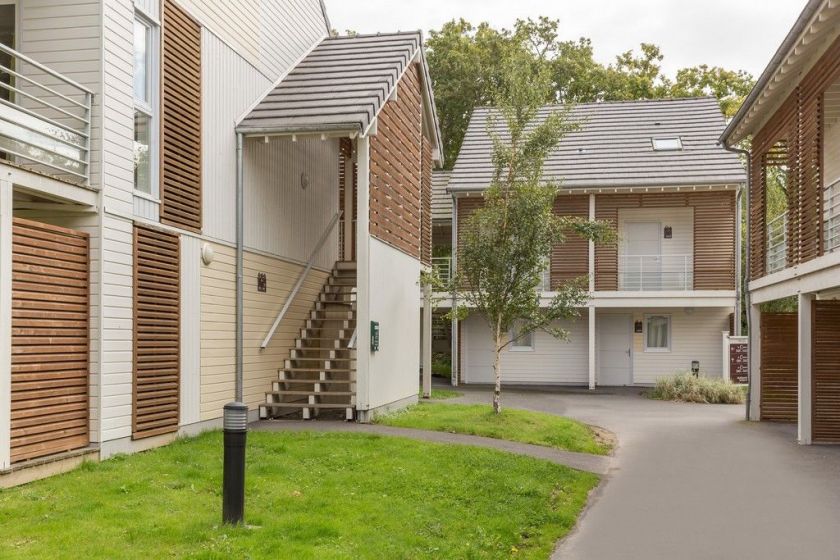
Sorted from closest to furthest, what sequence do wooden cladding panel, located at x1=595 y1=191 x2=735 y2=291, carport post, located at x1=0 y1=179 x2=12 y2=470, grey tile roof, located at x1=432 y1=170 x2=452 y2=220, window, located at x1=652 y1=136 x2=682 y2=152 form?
carport post, located at x1=0 y1=179 x2=12 y2=470 < wooden cladding panel, located at x1=595 y1=191 x2=735 y2=291 < window, located at x1=652 y1=136 x2=682 y2=152 < grey tile roof, located at x1=432 y1=170 x2=452 y2=220

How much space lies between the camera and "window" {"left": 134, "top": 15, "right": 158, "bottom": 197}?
420 inches

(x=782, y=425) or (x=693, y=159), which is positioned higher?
(x=693, y=159)

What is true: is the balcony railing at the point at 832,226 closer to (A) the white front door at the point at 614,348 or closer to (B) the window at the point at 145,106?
(B) the window at the point at 145,106

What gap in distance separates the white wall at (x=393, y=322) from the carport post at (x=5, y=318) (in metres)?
6.26

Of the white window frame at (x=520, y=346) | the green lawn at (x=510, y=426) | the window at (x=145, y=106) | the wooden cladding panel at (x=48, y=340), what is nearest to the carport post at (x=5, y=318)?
the wooden cladding panel at (x=48, y=340)

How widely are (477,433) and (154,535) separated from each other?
708cm

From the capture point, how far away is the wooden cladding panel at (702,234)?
24.3 metres

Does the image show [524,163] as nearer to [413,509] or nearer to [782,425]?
[782,425]

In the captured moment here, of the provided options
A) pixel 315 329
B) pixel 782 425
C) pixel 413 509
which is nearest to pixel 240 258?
pixel 315 329

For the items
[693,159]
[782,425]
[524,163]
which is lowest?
[782,425]

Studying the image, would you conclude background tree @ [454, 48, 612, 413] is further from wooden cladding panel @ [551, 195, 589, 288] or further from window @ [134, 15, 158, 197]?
wooden cladding panel @ [551, 195, 589, 288]

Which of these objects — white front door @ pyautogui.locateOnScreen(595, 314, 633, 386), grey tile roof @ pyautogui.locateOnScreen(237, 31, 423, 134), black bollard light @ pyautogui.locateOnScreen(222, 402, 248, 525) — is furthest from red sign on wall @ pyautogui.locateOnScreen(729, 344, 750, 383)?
black bollard light @ pyautogui.locateOnScreen(222, 402, 248, 525)

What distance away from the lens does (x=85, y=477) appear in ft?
27.7

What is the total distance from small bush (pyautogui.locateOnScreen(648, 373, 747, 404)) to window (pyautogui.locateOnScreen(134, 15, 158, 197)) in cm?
1482
